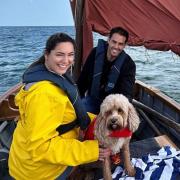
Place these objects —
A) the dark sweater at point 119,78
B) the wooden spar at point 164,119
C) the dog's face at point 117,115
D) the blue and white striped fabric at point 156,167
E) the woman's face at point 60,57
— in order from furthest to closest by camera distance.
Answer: the wooden spar at point 164,119 → the dark sweater at point 119,78 → the blue and white striped fabric at point 156,167 → the dog's face at point 117,115 → the woman's face at point 60,57

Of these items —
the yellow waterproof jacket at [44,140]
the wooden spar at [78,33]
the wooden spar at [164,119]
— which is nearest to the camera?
the yellow waterproof jacket at [44,140]

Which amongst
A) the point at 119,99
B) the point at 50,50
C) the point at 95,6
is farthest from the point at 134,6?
the point at 50,50

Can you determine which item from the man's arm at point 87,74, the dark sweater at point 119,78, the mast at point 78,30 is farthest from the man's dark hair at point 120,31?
the mast at point 78,30

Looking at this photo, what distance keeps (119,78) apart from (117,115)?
1.27m

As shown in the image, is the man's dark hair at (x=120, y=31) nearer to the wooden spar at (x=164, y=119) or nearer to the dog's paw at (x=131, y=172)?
the wooden spar at (x=164, y=119)

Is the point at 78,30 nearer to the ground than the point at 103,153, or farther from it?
farther from it

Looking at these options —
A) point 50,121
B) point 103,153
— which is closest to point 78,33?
point 103,153

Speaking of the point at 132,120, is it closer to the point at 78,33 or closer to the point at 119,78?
the point at 119,78

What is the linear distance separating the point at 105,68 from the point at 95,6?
687 mm

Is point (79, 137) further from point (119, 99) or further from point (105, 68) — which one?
point (105, 68)

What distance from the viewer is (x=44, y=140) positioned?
7.04 feet

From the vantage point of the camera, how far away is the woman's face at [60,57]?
225 centimetres

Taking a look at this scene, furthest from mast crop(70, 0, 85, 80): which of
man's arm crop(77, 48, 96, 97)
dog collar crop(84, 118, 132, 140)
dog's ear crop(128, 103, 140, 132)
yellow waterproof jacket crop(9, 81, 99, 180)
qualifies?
yellow waterproof jacket crop(9, 81, 99, 180)

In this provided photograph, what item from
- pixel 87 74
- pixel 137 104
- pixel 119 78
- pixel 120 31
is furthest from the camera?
pixel 137 104
